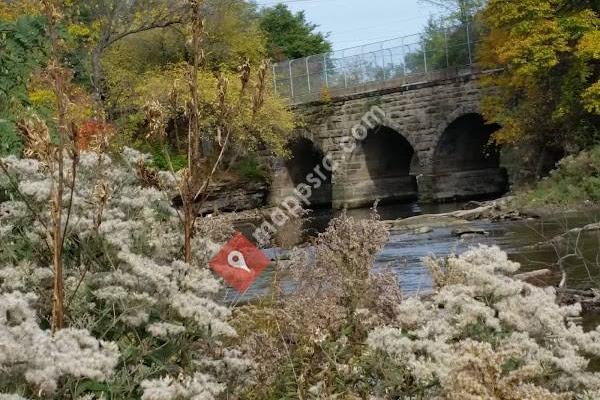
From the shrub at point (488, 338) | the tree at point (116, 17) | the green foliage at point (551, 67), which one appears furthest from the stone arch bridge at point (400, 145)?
the shrub at point (488, 338)

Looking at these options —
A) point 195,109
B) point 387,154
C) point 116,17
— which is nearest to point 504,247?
point 195,109

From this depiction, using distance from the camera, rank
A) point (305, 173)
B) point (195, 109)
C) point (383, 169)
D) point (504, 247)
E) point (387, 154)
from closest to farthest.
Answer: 1. point (195, 109)
2. point (504, 247)
3. point (383, 169)
4. point (387, 154)
5. point (305, 173)

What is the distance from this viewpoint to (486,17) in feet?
81.1

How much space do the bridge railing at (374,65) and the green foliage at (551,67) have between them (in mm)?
4666

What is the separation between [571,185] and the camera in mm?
20484

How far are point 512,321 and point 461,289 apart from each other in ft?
0.77

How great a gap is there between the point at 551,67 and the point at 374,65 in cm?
Answer: 995

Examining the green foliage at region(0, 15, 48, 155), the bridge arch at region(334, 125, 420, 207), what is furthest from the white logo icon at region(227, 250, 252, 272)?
the bridge arch at region(334, 125, 420, 207)

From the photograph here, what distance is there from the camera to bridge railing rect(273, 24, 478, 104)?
97.9ft

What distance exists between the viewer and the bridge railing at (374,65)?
29.8m

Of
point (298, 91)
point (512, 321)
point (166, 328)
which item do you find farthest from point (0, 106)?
point (298, 91)

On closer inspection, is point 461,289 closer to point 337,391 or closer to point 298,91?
point 337,391

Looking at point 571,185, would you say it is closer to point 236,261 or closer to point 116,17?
point 116,17

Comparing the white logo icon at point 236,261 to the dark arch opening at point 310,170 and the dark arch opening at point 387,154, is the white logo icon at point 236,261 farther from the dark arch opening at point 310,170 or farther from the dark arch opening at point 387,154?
the dark arch opening at point 310,170
